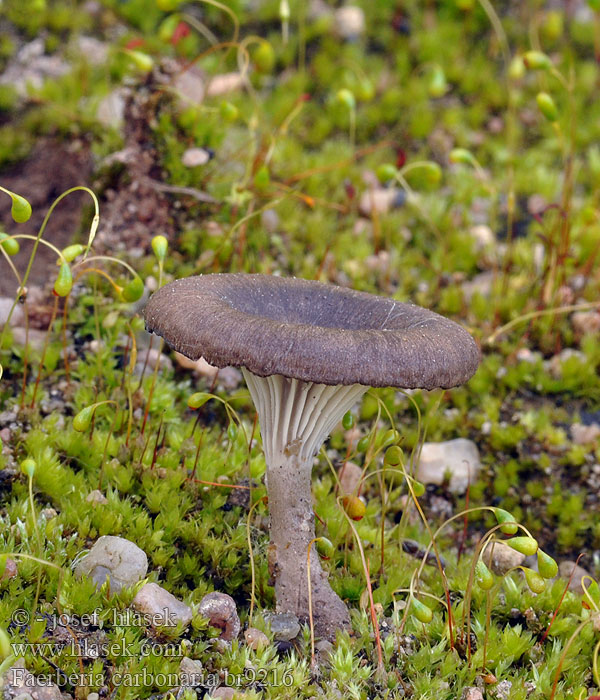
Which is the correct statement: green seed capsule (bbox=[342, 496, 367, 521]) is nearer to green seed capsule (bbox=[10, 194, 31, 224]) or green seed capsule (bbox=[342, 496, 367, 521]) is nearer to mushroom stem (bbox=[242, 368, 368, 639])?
mushroom stem (bbox=[242, 368, 368, 639])

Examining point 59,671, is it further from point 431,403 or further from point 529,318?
point 529,318

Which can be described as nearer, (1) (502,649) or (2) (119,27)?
(1) (502,649)

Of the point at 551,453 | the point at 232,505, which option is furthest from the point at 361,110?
the point at 232,505

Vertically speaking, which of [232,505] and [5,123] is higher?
[5,123]

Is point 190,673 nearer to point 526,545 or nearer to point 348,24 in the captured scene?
point 526,545

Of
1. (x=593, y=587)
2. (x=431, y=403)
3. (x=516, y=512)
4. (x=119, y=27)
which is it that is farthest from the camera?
(x=119, y=27)

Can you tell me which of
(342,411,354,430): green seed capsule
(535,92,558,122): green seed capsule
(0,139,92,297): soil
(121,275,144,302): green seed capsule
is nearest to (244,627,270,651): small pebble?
(342,411,354,430): green seed capsule

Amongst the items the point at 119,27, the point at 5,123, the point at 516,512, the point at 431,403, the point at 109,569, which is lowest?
the point at 516,512
